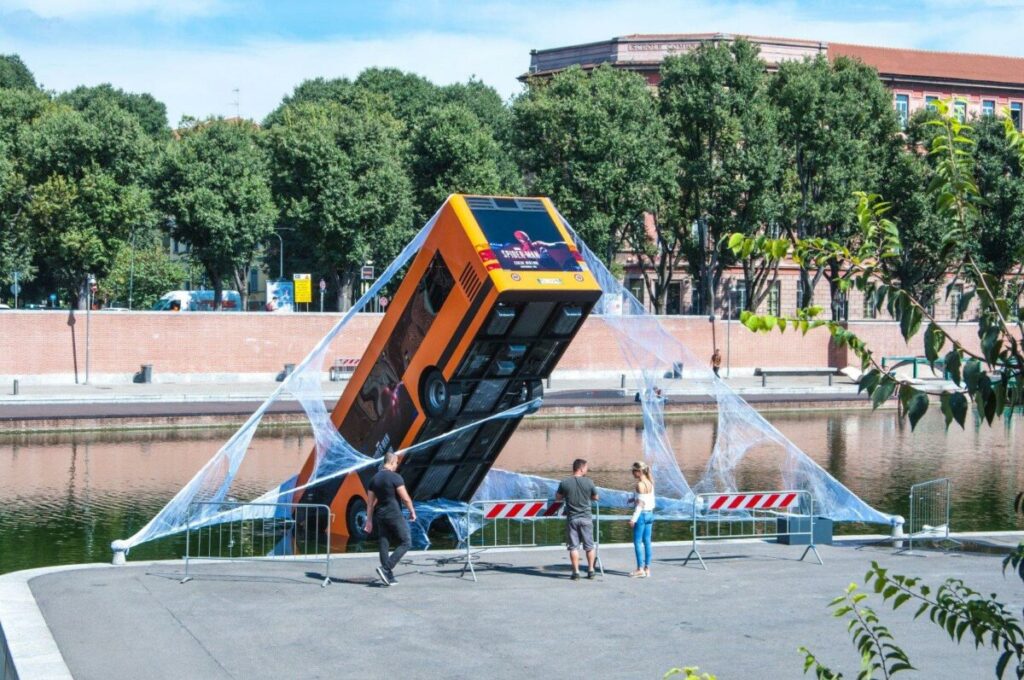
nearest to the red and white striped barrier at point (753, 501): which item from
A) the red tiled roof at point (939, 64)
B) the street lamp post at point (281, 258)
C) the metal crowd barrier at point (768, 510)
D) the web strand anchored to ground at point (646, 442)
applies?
the metal crowd barrier at point (768, 510)

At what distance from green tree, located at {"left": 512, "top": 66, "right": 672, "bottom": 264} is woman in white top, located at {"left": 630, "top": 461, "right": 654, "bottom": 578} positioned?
38323 millimetres

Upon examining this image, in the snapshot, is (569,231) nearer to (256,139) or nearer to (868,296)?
(868,296)

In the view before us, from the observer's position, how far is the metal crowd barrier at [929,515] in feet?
58.0

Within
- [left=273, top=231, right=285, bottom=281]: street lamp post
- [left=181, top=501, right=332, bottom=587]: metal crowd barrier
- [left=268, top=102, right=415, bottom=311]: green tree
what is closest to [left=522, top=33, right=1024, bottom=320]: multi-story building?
[left=268, top=102, right=415, bottom=311]: green tree

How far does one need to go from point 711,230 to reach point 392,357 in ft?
A: 139

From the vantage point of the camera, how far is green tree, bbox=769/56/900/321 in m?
56.5

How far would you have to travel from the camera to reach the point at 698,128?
5716cm

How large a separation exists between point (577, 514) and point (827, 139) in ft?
149

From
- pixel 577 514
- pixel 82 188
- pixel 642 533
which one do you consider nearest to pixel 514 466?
pixel 642 533

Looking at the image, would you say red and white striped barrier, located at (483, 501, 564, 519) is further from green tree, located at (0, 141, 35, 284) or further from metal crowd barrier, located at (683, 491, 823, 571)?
green tree, located at (0, 141, 35, 284)

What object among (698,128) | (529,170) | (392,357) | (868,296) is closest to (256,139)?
(529,170)

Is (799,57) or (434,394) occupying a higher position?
(799,57)

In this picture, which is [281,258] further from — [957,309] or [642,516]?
[957,309]

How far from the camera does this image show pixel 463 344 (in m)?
15.5
